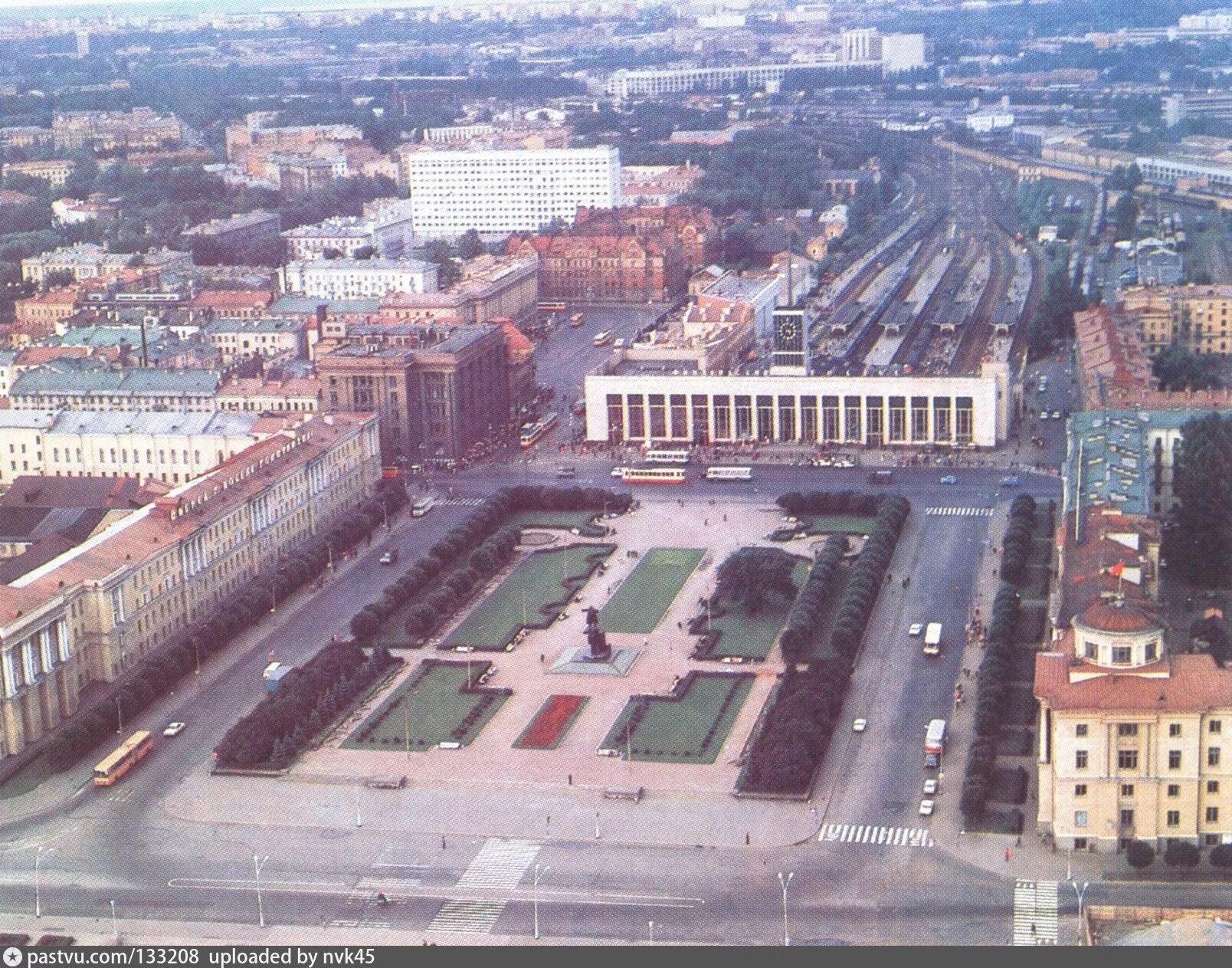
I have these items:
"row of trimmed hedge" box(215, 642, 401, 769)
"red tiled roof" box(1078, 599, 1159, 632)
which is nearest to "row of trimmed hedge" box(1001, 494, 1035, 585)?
"red tiled roof" box(1078, 599, 1159, 632)

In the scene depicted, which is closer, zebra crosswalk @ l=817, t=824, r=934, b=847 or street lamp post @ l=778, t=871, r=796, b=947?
street lamp post @ l=778, t=871, r=796, b=947

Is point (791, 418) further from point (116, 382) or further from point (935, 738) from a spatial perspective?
point (935, 738)

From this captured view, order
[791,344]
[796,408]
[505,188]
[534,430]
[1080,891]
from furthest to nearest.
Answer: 1. [505,188]
2. [534,430]
3. [791,344]
4. [796,408]
5. [1080,891]

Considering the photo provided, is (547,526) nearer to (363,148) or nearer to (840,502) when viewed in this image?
(840,502)

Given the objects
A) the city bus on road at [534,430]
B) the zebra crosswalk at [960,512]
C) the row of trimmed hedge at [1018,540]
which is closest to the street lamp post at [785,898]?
the row of trimmed hedge at [1018,540]

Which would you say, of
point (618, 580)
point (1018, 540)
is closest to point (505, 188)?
point (618, 580)

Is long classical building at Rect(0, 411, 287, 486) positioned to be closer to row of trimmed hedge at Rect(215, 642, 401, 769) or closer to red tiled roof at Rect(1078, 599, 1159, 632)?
row of trimmed hedge at Rect(215, 642, 401, 769)

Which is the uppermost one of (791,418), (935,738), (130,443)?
(130,443)
